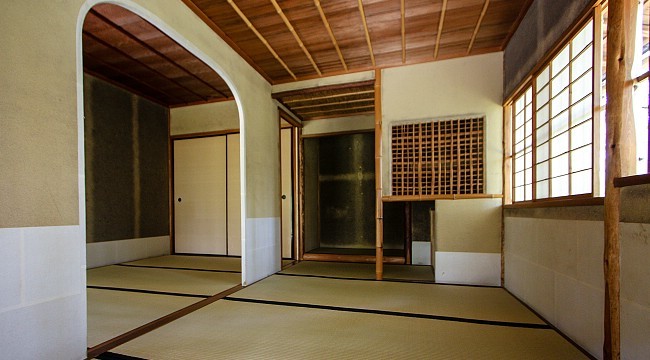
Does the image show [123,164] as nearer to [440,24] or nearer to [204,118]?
[204,118]

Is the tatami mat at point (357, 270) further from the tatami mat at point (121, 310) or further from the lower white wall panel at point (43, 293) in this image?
the lower white wall panel at point (43, 293)

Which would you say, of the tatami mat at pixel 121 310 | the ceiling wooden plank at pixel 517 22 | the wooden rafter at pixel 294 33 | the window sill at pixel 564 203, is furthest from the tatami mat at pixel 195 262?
the ceiling wooden plank at pixel 517 22

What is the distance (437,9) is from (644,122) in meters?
→ 1.85

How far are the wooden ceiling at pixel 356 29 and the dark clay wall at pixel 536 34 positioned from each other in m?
0.15

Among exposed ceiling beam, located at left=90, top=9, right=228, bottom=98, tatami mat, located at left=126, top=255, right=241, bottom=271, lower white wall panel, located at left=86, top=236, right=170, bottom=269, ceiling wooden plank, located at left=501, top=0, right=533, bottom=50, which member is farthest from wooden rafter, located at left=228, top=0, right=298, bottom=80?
lower white wall panel, located at left=86, top=236, right=170, bottom=269

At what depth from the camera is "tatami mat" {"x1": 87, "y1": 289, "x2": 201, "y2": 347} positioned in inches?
83.1

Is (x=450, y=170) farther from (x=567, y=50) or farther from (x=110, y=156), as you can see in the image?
(x=110, y=156)

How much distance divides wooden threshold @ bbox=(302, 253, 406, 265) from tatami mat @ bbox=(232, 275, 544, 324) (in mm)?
1288

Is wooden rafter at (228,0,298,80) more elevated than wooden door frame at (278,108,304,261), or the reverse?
wooden rafter at (228,0,298,80)

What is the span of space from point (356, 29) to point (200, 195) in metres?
4.13

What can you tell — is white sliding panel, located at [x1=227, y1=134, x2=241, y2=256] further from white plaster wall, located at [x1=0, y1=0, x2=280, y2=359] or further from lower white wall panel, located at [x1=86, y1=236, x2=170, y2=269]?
white plaster wall, located at [x1=0, y1=0, x2=280, y2=359]

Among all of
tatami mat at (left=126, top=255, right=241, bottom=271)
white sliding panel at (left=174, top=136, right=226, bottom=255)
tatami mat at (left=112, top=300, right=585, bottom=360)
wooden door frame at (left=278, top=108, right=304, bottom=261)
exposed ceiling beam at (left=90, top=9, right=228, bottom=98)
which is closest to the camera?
tatami mat at (left=112, top=300, right=585, bottom=360)

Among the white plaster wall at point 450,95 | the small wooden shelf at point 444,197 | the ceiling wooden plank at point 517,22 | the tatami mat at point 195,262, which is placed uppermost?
the ceiling wooden plank at point 517,22

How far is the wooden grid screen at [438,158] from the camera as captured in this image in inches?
132
